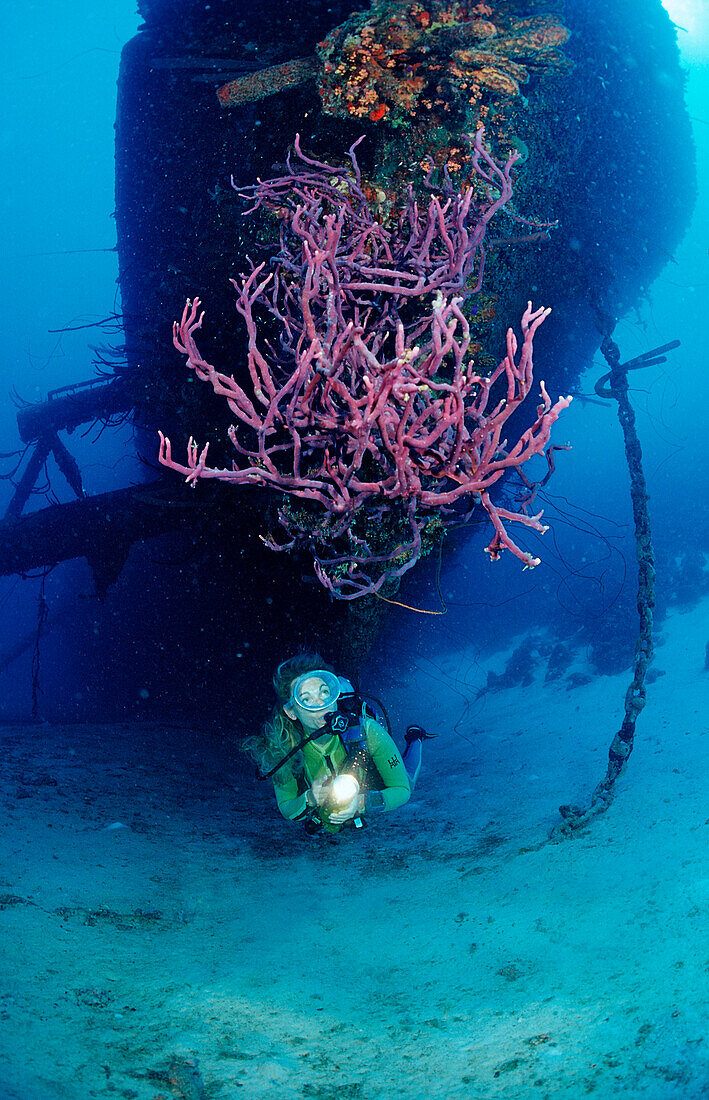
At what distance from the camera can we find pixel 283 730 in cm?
390

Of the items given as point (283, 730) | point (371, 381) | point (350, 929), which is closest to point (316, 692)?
point (283, 730)

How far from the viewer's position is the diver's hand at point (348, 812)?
3.37 meters

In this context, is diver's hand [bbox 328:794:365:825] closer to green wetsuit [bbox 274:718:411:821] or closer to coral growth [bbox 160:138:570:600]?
green wetsuit [bbox 274:718:411:821]

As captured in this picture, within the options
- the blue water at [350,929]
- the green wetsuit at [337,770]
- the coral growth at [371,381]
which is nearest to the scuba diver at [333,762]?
the green wetsuit at [337,770]

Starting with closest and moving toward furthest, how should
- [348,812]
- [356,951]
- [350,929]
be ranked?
1. [356,951]
2. [350,929]
3. [348,812]

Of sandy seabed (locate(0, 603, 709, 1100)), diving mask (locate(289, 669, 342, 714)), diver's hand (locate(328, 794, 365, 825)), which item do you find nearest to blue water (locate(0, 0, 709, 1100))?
sandy seabed (locate(0, 603, 709, 1100))

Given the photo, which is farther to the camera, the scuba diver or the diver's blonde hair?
the diver's blonde hair

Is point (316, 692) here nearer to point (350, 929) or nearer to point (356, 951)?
point (350, 929)

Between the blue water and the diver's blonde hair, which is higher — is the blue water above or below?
below

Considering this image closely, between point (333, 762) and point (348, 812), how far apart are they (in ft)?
1.07

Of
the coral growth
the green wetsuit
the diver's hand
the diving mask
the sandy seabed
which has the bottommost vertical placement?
the sandy seabed

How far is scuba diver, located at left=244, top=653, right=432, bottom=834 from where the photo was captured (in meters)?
3.38

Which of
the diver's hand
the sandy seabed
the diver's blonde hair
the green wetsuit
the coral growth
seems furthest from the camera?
the diver's blonde hair

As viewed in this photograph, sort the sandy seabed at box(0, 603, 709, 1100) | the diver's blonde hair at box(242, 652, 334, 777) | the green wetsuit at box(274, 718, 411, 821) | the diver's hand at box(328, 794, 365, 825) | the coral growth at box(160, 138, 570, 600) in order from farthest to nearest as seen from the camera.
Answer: the diver's blonde hair at box(242, 652, 334, 777) < the green wetsuit at box(274, 718, 411, 821) < the diver's hand at box(328, 794, 365, 825) < the coral growth at box(160, 138, 570, 600) < the sandy seabed at box(0, 603, 709, 1100)
